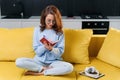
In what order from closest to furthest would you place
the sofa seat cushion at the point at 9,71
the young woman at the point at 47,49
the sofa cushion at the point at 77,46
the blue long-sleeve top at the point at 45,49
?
the sofa seat cushion at the point at 9,71
the young woman at the point at 47,49
the blue long-sleeve top at the point at 45,49
the sofa cushion at the point at 77,46

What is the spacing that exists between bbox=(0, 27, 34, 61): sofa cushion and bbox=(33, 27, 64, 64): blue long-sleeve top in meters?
0.13

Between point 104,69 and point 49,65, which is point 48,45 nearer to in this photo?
point 49,65

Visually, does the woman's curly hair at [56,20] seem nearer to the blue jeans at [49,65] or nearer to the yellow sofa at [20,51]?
the yellow sofa at [20,51]

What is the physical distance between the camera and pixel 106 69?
2.93m

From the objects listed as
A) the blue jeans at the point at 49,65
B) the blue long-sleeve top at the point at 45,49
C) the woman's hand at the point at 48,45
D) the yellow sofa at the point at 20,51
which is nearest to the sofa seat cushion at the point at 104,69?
the yellow sofa at the point at 20,51

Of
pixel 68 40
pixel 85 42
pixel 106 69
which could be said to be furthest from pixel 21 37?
pixel 106 69

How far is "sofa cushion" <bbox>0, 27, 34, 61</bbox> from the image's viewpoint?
10.3ft

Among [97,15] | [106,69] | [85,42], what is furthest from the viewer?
[97,15]

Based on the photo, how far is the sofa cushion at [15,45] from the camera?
3.14m

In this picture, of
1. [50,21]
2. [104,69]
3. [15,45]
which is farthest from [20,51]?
[104,69]

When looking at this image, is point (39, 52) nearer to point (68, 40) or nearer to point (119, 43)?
point (68, 40)

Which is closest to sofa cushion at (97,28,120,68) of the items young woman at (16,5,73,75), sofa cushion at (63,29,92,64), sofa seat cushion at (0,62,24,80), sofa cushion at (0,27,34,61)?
sofa cushion at (63,29,92,64)

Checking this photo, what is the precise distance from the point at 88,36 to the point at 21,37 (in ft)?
2.63

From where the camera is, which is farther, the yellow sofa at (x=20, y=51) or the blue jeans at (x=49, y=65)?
the yellow sofa at (x=20, y=51)
